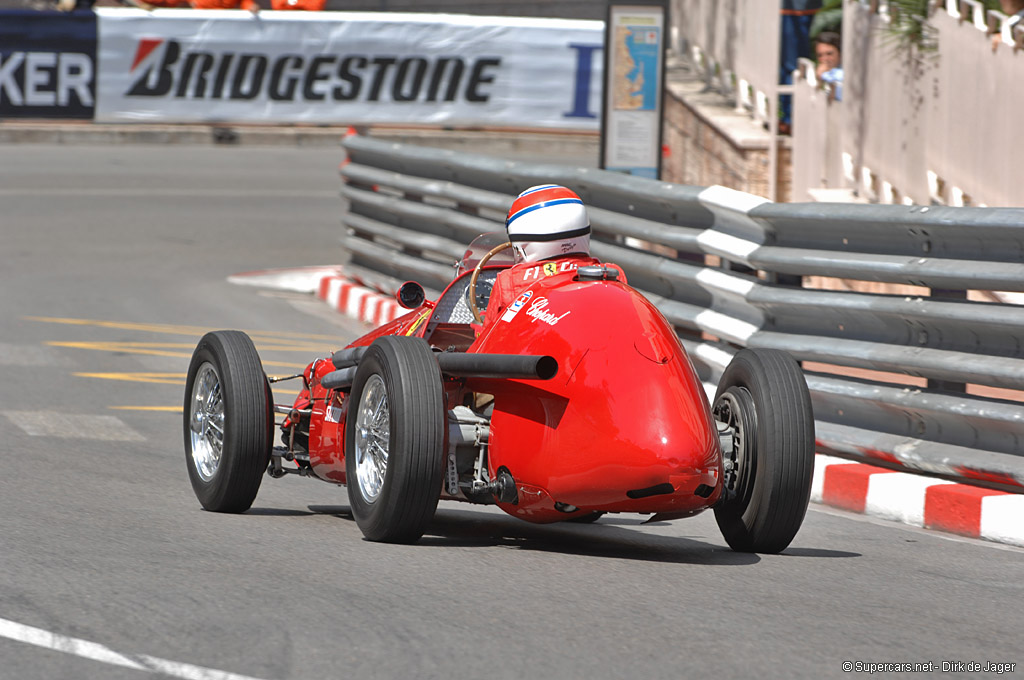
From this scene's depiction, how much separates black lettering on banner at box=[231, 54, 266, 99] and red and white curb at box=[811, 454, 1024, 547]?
19.0 m

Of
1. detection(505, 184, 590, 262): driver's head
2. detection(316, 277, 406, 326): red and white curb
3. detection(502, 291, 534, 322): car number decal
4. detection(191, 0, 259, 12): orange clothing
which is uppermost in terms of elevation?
detection(505, 184, 590, 262): driver's head

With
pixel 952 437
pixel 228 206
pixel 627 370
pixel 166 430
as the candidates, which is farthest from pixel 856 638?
pixel 228 206

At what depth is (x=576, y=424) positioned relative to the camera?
573cm

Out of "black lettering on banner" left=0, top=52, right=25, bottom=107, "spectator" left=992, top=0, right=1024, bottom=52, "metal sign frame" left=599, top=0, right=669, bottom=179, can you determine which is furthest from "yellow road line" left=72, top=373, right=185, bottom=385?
"black lettering on banner" left=0, top=52, right=25, bottom=107

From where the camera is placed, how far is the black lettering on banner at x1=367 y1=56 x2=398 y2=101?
86.0 ft

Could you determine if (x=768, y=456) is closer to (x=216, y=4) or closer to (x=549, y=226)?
(x=549, y=226)

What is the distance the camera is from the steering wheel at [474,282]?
6.77m

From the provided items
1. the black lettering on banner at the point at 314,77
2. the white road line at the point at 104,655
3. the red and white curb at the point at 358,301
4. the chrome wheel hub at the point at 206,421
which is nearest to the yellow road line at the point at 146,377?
the red and white curb at the point at 358,301

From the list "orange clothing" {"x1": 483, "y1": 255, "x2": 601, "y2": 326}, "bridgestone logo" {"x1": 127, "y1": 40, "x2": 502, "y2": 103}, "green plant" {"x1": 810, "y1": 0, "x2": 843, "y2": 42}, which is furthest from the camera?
"bridgestone logo" {"x1": 127, "y1": 40, "x2": 502, "y2": 103}

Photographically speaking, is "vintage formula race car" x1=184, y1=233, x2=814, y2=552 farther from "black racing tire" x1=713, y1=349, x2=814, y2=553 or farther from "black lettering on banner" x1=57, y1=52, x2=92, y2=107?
"black lettering on banner" x1=57, y1=52, x2=92, y2=107

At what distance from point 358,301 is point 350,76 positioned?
481 inches

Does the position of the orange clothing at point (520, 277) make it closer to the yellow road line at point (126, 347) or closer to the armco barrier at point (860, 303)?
the armco barrier at point (860, 303)

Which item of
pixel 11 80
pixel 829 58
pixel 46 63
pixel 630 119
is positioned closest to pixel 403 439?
pixel 630 119

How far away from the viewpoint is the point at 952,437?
24.5 feet
